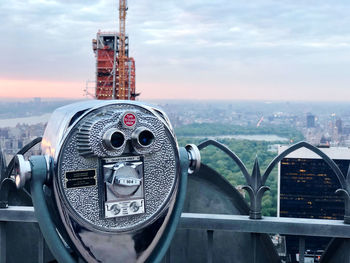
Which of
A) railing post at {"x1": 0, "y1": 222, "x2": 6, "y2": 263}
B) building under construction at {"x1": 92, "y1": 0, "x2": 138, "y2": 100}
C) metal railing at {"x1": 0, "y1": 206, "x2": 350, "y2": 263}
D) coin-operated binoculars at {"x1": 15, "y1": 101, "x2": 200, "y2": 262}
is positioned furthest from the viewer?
building under construction at {"x1": 92, "y1": 0, "x2": 138, "y2": 100}

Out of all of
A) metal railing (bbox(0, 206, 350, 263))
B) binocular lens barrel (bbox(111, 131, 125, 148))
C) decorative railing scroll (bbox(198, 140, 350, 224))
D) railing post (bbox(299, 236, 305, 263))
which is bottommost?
railing post (bbox(299, 236, 305, 263))

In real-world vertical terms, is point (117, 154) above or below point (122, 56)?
below

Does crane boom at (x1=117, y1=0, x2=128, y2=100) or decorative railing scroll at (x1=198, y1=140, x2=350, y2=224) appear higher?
crane boom at (x1=117, y1=0, x2=128, y2=100)

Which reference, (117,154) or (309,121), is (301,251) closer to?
(117,154)

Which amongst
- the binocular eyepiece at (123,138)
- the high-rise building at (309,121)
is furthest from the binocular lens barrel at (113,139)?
the high-rise building at (309,121)

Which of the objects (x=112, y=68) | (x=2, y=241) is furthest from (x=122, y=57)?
(x=2, y=241)

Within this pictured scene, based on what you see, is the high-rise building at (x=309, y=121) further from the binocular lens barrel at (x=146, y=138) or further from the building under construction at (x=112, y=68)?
the building under construction at (x=112, y=68)

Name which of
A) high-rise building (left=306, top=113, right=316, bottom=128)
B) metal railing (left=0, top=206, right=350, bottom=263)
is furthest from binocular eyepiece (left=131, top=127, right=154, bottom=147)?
high-rise building (left=306, top=113, right=316, bottom=128)

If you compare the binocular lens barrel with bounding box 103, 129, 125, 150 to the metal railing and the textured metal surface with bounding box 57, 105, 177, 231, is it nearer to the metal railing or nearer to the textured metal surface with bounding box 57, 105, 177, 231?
the textured metal surface with bounding box 57, 105, 177, 231

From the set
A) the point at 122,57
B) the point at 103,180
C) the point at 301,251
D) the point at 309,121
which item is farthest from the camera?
the point at 122,57
